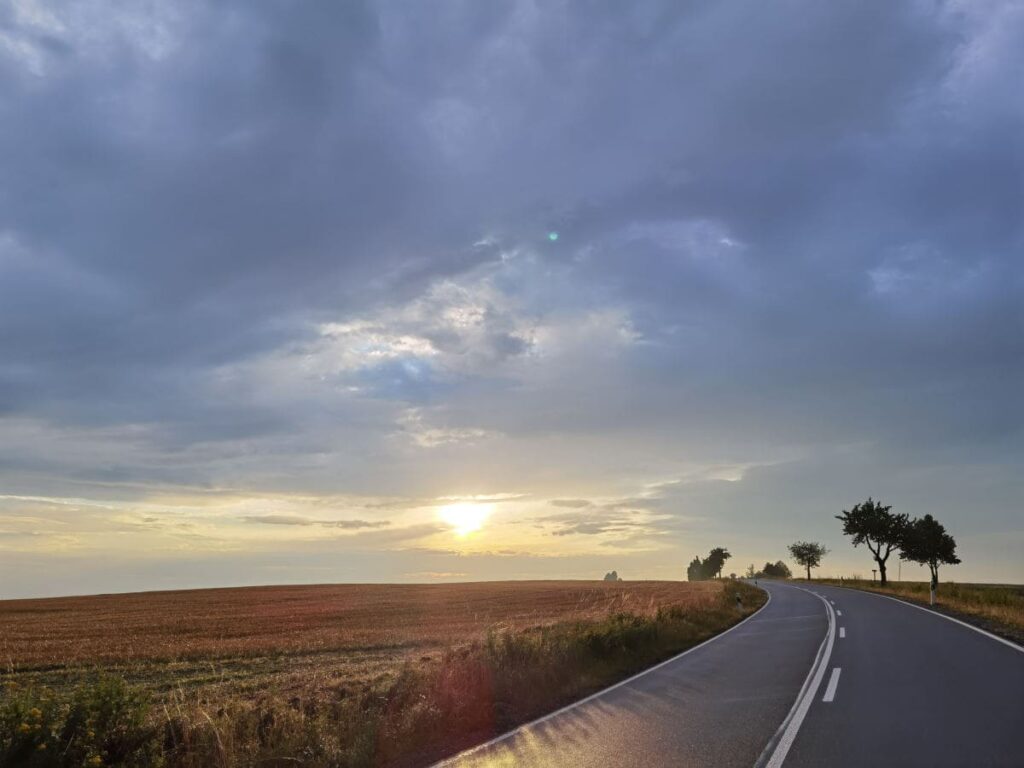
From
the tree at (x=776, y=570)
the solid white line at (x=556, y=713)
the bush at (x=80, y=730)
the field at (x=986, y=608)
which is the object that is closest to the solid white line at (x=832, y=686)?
the solid white line at (x=556, y=713)

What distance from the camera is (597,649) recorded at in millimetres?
17484

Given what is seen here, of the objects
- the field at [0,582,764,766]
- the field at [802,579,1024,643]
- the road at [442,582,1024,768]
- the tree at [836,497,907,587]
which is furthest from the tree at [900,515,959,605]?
the road at [442,582,1024,768]

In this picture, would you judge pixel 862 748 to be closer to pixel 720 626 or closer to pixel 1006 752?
pixel 1006 752

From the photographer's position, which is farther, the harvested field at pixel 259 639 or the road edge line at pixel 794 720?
the harvested field at pixel 259 639

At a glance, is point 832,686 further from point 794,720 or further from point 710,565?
point 710,565

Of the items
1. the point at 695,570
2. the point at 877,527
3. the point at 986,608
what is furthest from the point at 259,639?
the point at 695,570

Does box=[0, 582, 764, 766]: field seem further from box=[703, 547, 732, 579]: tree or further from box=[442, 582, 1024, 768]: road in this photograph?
box=[703, 547, 732, 579]: tree

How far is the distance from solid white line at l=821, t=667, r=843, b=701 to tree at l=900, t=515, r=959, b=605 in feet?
227

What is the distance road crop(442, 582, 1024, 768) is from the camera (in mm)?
8188

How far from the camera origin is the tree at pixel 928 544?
7538 centimetres

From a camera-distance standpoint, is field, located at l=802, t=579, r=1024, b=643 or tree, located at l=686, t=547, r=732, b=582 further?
tree, located at l=686, t=547, r=732, b=582

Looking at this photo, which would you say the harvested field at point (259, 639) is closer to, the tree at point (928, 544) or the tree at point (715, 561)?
the tree at point (928, 544)

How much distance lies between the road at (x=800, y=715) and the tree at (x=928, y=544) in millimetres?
64007

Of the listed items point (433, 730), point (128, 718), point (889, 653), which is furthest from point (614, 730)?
point (889, 653)
